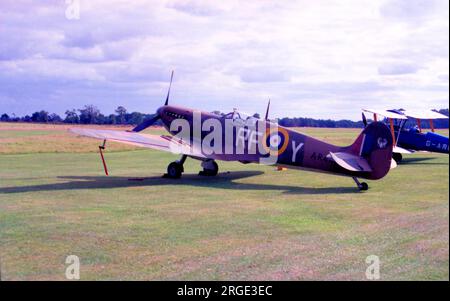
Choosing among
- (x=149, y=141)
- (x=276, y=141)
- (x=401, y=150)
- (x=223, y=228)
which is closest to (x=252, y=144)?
(x=276, y=141)

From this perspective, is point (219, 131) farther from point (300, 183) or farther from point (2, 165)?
point (2, 165)

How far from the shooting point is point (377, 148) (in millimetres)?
12430

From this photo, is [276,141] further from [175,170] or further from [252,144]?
[175,170]

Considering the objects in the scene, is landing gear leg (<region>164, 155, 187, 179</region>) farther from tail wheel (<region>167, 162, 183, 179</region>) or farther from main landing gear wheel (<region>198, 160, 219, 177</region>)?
main landing gear wheel (<region>198, 160, 219, 177</region>)

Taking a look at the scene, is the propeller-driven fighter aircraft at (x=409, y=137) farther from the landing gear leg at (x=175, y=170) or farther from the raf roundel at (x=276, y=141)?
the landing gear leg at (x=175, y=170)

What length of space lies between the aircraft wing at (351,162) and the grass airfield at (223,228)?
0.58 meters

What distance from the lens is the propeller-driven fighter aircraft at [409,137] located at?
67.9ft

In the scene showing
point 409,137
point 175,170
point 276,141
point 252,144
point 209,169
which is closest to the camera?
point 276,141

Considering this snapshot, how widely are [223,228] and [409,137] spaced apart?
51.6 feet

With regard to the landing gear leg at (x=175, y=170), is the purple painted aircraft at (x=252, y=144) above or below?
above

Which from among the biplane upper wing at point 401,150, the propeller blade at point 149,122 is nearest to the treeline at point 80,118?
the propeller blade at point 149,122

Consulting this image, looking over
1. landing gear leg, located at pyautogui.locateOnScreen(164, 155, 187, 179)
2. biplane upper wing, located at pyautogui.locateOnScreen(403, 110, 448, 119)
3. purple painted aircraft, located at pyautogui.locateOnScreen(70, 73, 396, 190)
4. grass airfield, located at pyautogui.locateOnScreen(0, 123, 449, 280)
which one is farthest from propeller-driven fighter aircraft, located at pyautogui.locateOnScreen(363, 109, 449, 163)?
landing gear leg, located at pyautogui.locateOnScreen(164, 155, 187, 179)

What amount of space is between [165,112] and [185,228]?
34.2 feet

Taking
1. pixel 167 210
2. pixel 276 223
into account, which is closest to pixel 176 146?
pixel 167 210
